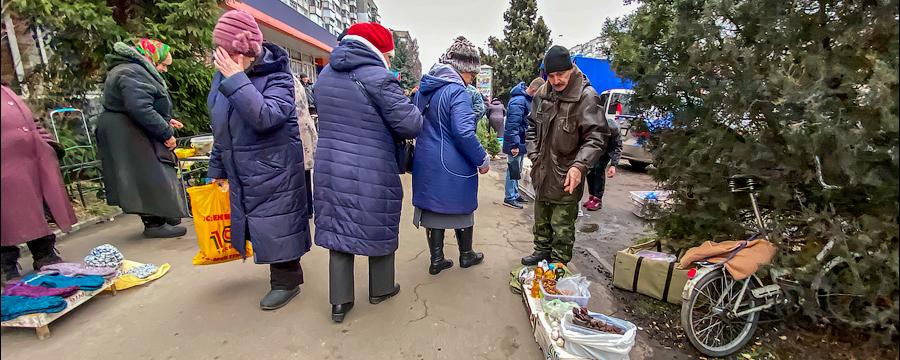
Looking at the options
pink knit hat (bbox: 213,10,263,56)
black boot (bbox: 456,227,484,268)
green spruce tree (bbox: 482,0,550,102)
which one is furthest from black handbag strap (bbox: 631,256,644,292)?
green spruce tree (bbox: 482,0,550,102)

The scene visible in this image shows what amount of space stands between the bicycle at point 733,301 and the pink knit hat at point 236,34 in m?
2.86

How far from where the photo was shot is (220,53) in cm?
234

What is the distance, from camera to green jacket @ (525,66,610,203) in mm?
2975

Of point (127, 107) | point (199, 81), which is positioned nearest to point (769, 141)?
point (127, 107)

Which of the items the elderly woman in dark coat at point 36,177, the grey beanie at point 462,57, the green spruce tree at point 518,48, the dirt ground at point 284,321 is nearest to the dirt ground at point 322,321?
the dirt ground at point 284,321

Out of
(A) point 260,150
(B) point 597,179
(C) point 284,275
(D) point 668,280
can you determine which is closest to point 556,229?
(D) point 668,280

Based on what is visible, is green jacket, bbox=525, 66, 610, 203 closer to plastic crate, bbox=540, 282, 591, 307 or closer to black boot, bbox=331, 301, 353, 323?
plastic crate, bbox=540, 282, 591, 307

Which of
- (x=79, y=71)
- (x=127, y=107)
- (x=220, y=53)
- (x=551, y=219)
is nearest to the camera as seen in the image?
(x=220, y=53)

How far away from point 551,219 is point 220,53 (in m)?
2.51

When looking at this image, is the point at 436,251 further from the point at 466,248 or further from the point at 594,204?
the point at 594,204

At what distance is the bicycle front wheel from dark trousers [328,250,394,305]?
186cm

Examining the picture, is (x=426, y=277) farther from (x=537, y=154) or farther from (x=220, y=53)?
(x=220, y=53)

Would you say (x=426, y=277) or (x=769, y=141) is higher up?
(x=769, y=141)

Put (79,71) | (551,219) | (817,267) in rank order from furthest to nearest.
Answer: (79,71) → (551,219) → (817,267)
